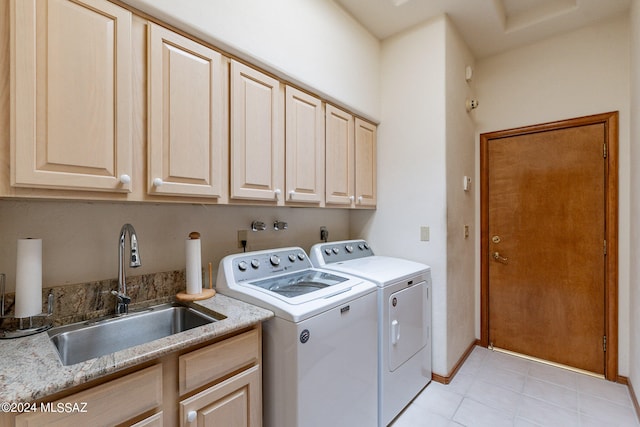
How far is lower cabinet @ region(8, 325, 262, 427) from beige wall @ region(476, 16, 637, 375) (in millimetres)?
2809

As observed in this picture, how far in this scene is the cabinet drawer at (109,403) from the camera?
79 cm

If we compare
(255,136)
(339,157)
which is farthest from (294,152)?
(339,157)

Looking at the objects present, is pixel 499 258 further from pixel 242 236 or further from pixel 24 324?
pixel 24 324

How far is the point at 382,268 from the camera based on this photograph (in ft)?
6.80

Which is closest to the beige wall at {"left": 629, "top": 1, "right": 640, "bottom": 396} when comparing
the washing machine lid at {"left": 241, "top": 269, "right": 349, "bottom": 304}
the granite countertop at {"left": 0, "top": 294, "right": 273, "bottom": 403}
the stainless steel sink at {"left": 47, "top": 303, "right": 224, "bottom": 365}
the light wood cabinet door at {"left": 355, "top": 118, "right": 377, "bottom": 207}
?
the light wood cabinet door at {"left": 355, "top": 118, "right": 377, "bottom": 207}

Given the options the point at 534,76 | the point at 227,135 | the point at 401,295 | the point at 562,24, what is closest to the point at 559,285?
the point at 401,295

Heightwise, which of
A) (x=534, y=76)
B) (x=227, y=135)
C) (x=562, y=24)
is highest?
(x=562, y=24)

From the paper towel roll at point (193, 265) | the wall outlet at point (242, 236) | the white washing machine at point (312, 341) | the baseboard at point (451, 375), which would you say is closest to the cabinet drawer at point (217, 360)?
the white washing machine at point (312, 341)

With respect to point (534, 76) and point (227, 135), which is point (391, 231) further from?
point (534, 76)

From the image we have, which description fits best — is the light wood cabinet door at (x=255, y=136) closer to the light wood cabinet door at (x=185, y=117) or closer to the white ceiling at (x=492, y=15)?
the light wood cabinet door at (x=185, y=117)

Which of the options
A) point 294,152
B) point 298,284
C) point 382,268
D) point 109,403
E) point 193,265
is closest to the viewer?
point 109,403

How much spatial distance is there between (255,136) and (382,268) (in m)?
1.21

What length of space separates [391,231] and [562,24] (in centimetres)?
218

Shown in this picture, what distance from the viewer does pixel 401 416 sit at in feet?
6.29
